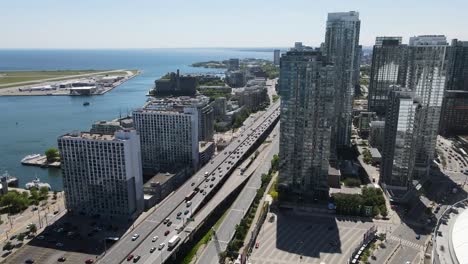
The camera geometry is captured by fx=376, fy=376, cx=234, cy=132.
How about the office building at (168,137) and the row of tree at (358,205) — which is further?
the office building at (168,137)

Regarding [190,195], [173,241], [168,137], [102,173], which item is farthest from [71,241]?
[168,137]

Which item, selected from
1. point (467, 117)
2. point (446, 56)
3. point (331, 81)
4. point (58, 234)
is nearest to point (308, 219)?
A: point (331, 81)

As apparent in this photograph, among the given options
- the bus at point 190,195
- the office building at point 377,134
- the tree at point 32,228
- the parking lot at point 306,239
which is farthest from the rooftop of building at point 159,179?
the office building at point 377,134

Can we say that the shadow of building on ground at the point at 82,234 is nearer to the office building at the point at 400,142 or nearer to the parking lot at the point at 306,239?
the parking lot at the point at 306,239

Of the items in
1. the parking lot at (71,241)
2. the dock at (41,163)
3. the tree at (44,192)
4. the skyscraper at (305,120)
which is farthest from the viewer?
the dock at (41,163)

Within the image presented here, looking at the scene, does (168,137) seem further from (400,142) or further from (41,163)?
(400,142)

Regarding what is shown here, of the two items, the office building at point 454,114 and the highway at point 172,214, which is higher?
the office building at point 454,114
